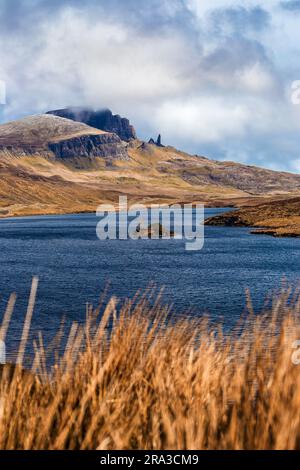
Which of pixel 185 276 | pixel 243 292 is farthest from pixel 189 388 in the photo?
pixel 185 276

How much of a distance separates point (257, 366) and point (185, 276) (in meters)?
36.2

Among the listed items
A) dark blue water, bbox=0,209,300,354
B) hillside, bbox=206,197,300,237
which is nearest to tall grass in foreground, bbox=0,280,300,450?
dark blue water, bbox=0,209,300,354

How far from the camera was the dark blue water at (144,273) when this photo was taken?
3174 cm

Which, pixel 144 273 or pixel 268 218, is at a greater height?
pixel 268 218

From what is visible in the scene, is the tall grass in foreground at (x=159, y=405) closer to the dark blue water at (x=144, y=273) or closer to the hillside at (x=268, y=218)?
the dark blue water at (x=144, y=273)

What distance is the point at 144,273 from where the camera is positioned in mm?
46906

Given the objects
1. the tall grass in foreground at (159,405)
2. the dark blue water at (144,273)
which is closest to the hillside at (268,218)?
the dark blue water at (144,273)

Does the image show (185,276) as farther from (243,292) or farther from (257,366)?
(257,366)

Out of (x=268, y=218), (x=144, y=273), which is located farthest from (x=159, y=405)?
(x=268, y=218)

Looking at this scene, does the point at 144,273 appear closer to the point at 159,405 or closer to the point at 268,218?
the point at 159,405

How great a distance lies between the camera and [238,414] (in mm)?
Result: 7441

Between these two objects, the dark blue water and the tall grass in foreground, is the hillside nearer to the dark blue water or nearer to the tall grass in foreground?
the dark blue water

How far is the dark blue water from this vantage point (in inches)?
1250
